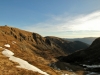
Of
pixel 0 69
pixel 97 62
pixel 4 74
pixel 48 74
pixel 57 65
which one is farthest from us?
pixel 97 62

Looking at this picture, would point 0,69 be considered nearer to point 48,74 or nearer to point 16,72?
point 16,72

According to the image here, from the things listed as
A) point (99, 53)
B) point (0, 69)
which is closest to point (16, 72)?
point (0, 69)

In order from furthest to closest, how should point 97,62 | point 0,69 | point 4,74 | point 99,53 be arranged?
point 99,53 < point 97,62 < point 0,69 < point 4,74

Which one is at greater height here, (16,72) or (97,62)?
(16,72)

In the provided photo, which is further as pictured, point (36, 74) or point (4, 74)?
point (36, 74)

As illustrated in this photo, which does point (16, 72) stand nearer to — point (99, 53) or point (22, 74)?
point (22, 74)

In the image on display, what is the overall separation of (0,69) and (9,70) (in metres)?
2.30

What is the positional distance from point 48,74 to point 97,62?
129977 millimetres

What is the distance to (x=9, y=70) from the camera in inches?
1585

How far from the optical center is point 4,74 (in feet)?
120

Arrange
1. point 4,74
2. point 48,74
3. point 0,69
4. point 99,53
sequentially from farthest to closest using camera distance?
point 99,53 → point 48,74 → point 0,69 → point 4,74

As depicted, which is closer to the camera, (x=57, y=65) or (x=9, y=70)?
(x=9, y=70)

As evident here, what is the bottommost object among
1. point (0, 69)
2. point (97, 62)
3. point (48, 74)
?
point (97, 62)

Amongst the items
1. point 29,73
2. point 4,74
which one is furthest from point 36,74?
point 4,74
